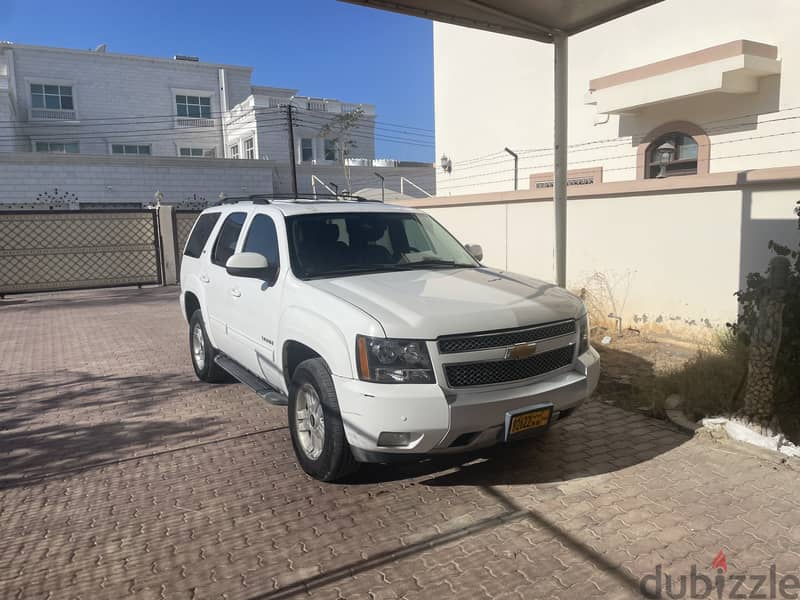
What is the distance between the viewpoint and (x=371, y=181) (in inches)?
1276

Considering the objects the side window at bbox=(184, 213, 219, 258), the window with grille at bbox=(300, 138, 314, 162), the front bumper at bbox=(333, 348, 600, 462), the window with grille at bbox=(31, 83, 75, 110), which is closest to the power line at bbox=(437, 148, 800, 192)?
the front bumper at bbox=(333, 348, 600, 462)

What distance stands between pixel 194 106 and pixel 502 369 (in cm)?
Answer: 3639

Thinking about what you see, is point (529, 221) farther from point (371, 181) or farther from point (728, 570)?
point (371, 181)

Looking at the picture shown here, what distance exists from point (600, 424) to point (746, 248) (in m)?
3.30

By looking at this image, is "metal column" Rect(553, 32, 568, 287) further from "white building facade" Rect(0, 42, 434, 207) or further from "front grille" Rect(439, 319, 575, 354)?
"white building facade" Rect(0, 42, 434, 207)

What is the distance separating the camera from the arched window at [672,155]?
11578 mm

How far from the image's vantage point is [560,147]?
20.8 ft

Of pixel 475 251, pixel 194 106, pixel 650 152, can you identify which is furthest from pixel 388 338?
pixel 194 106

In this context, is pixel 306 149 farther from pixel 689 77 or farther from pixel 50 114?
pixel 689 77

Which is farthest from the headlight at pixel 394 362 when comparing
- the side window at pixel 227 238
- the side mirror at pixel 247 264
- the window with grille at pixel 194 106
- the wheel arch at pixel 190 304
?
the window with grille at pixel 194 106

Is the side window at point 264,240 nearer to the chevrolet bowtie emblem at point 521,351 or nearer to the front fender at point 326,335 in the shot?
the front fender at point 326,335

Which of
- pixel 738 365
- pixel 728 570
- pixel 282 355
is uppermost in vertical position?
pixel 282 355

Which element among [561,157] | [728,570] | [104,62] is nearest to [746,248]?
[561,157]

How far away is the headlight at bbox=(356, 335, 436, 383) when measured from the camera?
341 centimetres
